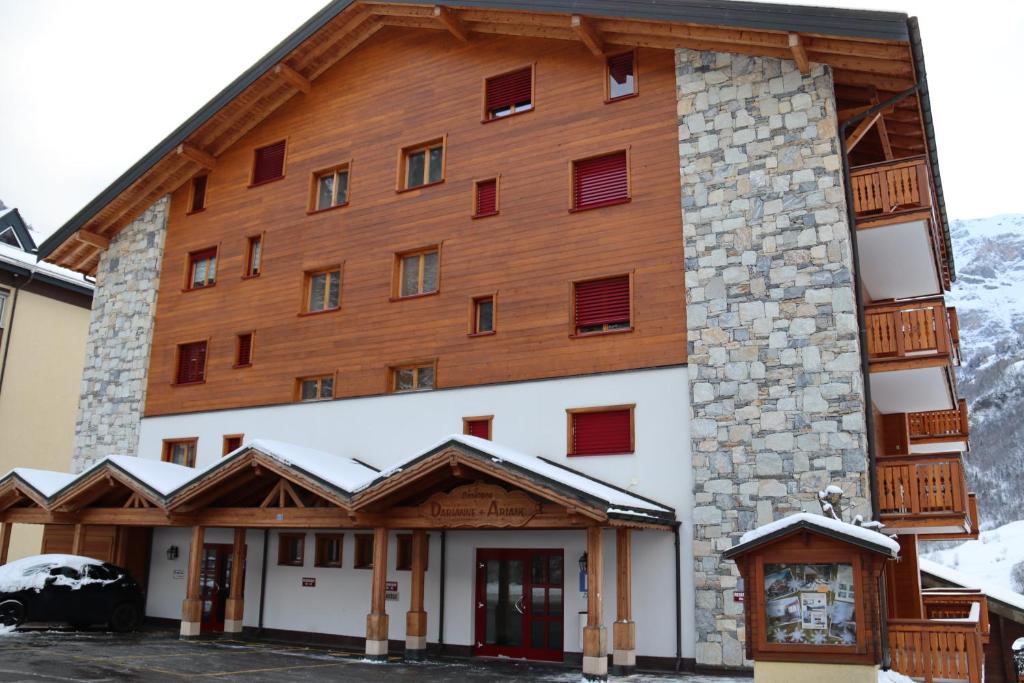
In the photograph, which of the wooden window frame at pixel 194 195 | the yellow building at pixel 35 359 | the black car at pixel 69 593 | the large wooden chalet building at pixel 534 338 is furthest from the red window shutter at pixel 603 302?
the yellow building at pixel 35 359

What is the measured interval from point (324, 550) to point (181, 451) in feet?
17.6

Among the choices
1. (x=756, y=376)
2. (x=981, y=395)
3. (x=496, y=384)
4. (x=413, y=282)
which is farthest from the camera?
(x=981, y=395)

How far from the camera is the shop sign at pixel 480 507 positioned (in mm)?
15312

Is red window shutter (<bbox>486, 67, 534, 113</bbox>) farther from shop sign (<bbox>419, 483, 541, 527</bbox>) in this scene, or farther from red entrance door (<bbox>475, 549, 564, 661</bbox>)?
red entrance door (<bbox>475, 549, 564, 661</bbox>)

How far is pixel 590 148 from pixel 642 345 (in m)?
4.38

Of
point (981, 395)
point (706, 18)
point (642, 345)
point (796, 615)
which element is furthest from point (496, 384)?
point (981, 395)

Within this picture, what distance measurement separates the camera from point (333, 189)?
22734 millimetres

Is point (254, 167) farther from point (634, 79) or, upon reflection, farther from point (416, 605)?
point (416, 605)

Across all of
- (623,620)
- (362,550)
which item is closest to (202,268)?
(362,550)

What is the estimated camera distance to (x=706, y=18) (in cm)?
1705

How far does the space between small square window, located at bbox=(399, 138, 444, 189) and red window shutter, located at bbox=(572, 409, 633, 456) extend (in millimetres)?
6754

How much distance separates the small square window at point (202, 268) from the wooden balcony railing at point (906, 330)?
16.0m

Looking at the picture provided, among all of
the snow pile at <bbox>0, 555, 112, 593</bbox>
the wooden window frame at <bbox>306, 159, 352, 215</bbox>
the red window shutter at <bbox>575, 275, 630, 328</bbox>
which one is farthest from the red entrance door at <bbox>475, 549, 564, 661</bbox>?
the wooden window frame at <bbox>306, 159, 352, 215</bbox>

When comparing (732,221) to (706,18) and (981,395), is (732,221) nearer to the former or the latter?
(706,18)
